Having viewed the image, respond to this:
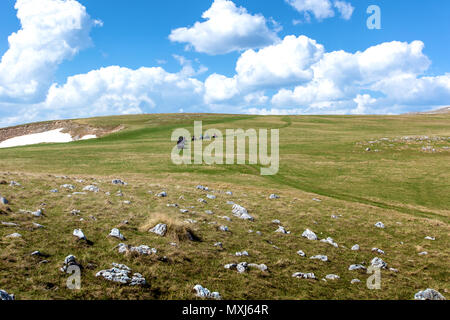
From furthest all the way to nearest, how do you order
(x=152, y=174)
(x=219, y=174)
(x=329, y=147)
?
1. (x=329, y=147)
2. (x=219, y=174)
3. (x=152, y=174)

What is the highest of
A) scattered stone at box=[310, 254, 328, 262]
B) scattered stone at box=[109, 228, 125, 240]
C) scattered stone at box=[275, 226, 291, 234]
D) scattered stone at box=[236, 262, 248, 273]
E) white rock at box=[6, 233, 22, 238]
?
white rock at box=[6, 233, 22, 238]

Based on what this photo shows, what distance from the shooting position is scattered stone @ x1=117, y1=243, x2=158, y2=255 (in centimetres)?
1089

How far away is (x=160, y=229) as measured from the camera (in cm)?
1325

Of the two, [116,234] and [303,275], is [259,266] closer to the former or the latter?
[303,275]

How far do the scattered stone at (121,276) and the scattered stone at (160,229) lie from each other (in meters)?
3.54

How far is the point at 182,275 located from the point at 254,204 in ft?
39.9

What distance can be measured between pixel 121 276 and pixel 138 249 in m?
1.90

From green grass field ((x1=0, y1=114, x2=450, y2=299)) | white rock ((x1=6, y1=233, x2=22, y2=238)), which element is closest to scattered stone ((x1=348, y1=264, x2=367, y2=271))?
green grass field ((x1=0, y1=114, x2=450, y2=299))

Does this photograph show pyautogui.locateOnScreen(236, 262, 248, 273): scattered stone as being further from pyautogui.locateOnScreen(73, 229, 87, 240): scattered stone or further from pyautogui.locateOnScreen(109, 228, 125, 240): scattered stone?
pyautogui.locateOnScreen(73, 229, 87, 240): scattered stone

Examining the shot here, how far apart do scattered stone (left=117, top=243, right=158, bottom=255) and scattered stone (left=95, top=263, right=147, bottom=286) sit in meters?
1.31

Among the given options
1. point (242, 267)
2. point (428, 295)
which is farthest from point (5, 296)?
point (428, 295)
